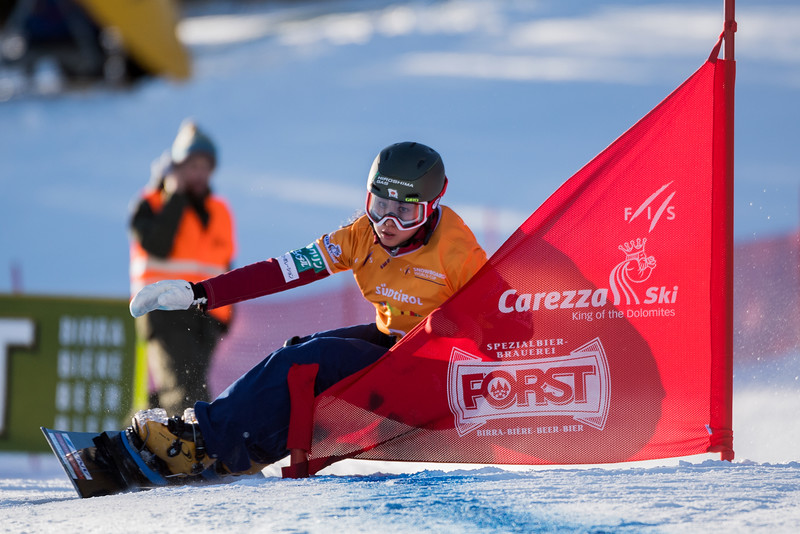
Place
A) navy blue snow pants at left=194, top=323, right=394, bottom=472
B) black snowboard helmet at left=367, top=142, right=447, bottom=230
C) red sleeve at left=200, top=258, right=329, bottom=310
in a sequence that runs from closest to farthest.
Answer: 1. navy blue snow pants at left=194, top=323, right=394, bottom=472
2. black snowboard helmet at left=367, top=142, right=447, bottom=230
3. red sleeve at left=200, top=258, right=329, bottom=310

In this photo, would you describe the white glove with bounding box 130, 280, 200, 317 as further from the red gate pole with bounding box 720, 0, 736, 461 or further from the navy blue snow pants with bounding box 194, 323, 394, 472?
the red gate pole with bounding box 720, 0, 736, 461

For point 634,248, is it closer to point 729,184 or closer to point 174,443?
point 729,184

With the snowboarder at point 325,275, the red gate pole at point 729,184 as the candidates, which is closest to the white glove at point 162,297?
the snowboarder at point 325,275

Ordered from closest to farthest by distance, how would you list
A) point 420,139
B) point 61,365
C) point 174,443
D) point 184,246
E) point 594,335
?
point 594,335 < point 174,443 < point 184,246 < point 61,365 < point 420,139

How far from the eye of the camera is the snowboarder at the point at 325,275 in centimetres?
372

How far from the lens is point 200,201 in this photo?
233 inches

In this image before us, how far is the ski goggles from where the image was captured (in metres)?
3.84

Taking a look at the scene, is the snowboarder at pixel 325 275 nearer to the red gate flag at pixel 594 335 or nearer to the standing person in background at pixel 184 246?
the red gate flag at pixel 594 335

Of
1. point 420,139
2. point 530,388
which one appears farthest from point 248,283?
point 420,139

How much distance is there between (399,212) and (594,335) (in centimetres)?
88

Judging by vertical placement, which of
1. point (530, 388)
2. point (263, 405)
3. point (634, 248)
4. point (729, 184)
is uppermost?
point (729, 184)

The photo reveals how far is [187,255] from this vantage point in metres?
5.88

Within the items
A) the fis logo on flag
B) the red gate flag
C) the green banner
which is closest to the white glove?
the red gate flag

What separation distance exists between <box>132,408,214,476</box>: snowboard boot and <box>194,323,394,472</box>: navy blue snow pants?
0.18 feet
